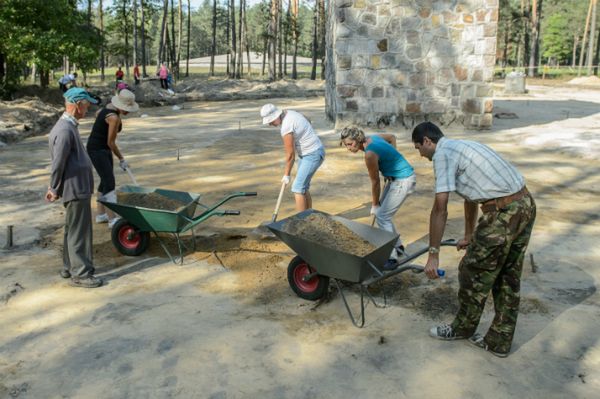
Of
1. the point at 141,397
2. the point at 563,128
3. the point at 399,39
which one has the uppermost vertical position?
the point at 399,39

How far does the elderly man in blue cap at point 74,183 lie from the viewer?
492 cm

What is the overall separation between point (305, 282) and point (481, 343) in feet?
5.20

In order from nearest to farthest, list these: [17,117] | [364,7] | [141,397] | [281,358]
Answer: [141,397]
[281,358]
[364,7]
[17,117]

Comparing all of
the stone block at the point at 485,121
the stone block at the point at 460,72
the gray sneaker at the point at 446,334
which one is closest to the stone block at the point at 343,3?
the stone block at the point at 460,72

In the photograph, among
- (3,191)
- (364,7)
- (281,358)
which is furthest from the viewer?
(364,7)

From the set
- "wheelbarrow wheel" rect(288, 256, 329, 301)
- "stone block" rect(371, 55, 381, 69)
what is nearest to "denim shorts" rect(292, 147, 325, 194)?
"wheelbarrow wheel" rect(288, 256, 329, 301)

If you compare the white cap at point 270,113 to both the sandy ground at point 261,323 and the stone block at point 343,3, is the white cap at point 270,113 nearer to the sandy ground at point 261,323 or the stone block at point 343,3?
the sandy ground at point 261,323

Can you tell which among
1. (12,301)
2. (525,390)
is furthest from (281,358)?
(12,301)

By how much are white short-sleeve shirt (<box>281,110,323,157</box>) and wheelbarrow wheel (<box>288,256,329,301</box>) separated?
1826mm

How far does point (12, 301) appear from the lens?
15.7ft

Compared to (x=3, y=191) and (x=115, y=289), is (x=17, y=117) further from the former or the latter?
(x=115, y=289)

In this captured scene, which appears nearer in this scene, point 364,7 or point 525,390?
point 525,390

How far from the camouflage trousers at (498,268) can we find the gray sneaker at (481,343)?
3 centimetres

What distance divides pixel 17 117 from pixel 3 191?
844 centimetres
